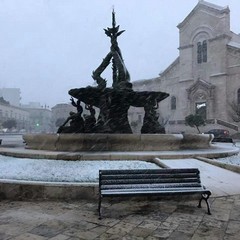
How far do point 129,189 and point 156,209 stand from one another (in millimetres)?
590

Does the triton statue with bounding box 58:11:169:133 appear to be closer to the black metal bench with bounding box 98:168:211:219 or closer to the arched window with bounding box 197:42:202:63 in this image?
the black metal bench with bounding box 98:168:211:219

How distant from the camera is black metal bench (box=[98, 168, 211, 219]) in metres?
5.14

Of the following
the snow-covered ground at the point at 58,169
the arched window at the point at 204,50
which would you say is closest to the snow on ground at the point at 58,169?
the snow-covered ground at the point at 58,169

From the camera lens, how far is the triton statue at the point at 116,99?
1300 cm

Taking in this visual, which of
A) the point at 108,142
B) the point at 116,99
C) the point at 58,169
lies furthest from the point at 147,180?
the point at 116,99

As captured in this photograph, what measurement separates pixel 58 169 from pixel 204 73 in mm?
44917

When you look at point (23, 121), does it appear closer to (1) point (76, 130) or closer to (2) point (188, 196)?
(1) point (76, 130)

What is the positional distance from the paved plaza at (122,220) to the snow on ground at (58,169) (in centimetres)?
100

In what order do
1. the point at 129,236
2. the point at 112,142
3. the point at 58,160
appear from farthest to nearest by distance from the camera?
the point at 112,142 < the point at 58,160 < the point at 129,236

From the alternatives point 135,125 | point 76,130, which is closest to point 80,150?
point 76,130

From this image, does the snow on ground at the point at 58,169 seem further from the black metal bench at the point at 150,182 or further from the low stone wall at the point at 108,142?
the low stone wall at the point at 108,142

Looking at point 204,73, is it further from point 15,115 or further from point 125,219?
point 15,115

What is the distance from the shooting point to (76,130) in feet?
41.6

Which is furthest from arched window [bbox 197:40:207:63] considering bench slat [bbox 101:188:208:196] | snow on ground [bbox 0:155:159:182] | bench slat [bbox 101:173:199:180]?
bench slat [bbox 101:188:208:196]
